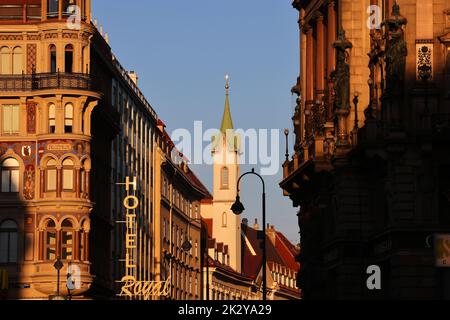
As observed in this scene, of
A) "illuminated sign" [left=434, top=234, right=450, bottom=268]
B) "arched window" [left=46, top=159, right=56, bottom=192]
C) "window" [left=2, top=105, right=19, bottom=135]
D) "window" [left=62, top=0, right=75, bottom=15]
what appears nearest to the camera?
"illuminated sign" [left=434, top=234, right=450, bottom=268]

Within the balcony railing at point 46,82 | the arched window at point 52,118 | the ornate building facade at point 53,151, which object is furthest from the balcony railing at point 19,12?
the arched window at point 52,118

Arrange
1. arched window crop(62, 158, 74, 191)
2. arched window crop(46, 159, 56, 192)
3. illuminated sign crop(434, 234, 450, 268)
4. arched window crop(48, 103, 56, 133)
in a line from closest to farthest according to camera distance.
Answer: illuminated sign crop(434, 234, 450, 268) < arched window crop(62, 158, 74, 191) < arched window crop(46, 159, 56, 192) < arched window crop(48, 103, 56, 133)

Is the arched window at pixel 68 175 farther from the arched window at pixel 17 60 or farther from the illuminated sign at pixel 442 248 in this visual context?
the illuminated sign at pixel 442 248

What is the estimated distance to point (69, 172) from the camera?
10650cm

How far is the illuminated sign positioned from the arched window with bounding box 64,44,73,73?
177ft

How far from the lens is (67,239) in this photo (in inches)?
4141

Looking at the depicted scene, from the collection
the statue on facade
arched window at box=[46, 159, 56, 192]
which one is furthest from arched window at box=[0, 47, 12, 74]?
the statue on facade

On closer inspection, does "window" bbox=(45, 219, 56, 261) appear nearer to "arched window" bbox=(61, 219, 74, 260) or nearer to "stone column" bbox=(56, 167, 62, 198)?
"arched window" bbox=(61, 219, 74, 260)

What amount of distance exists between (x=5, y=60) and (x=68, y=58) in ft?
15.3

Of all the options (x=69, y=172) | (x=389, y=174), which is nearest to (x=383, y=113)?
(x=389, y=174)

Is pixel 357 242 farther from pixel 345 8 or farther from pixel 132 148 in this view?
pixel 132 148

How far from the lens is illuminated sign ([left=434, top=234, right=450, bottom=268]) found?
5938 centimetres

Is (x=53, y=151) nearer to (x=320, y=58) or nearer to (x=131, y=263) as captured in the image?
(x=131, y=263)

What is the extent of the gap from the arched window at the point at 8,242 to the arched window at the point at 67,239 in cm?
345
